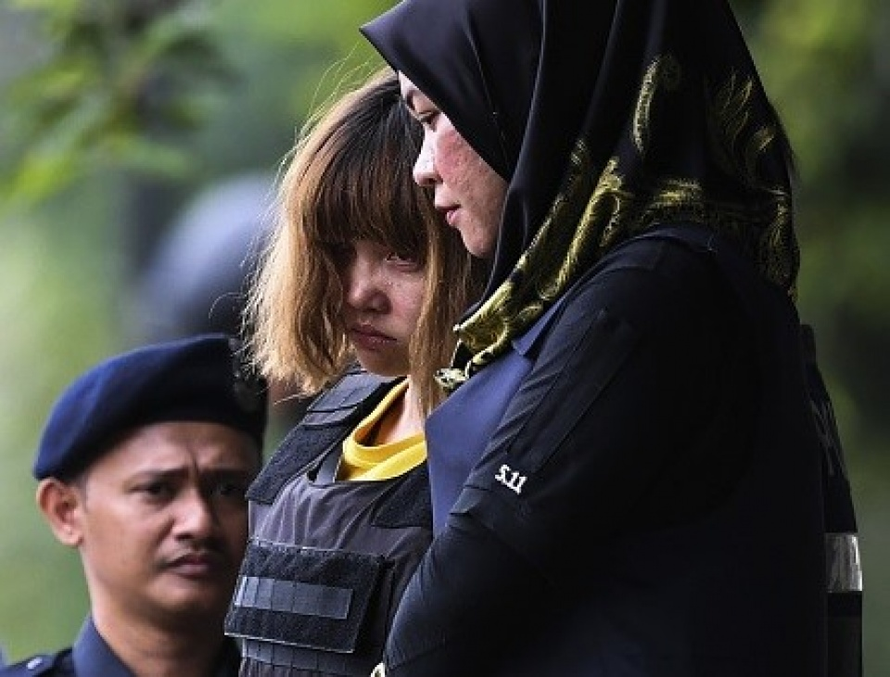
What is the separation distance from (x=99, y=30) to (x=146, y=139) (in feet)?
1.36

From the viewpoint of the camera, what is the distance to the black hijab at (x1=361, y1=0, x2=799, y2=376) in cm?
294

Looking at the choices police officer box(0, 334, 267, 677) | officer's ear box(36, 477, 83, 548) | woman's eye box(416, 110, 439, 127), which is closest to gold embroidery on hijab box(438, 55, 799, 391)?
woman's eye box(416, 110, 439, 127)

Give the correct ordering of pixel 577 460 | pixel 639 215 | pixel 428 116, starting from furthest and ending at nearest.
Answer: pixel 428 116 < pixel 639 215 < pixel 577 460

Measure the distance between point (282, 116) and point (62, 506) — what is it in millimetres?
4717

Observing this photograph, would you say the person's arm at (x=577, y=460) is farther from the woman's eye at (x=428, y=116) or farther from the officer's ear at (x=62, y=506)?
the officer's ear at (x=62, y=506)

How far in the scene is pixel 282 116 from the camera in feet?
30.4

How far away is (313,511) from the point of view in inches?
135

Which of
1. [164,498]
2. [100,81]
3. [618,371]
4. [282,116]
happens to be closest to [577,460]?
[618,371]

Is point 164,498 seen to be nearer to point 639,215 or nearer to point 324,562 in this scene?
point 324,562

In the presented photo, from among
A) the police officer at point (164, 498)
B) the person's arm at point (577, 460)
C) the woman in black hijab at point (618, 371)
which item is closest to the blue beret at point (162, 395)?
the police officer at point (164, 498)

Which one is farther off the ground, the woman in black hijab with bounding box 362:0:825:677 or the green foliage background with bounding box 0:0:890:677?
the green foliage background with bounding box 0:0:890:677

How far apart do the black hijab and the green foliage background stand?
3.00 feet

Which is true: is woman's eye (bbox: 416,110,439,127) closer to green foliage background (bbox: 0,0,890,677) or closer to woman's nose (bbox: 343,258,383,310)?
woman's nose (bbox: 343,258,383,310)

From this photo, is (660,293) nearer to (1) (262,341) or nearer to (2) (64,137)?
(1) (262,341)
